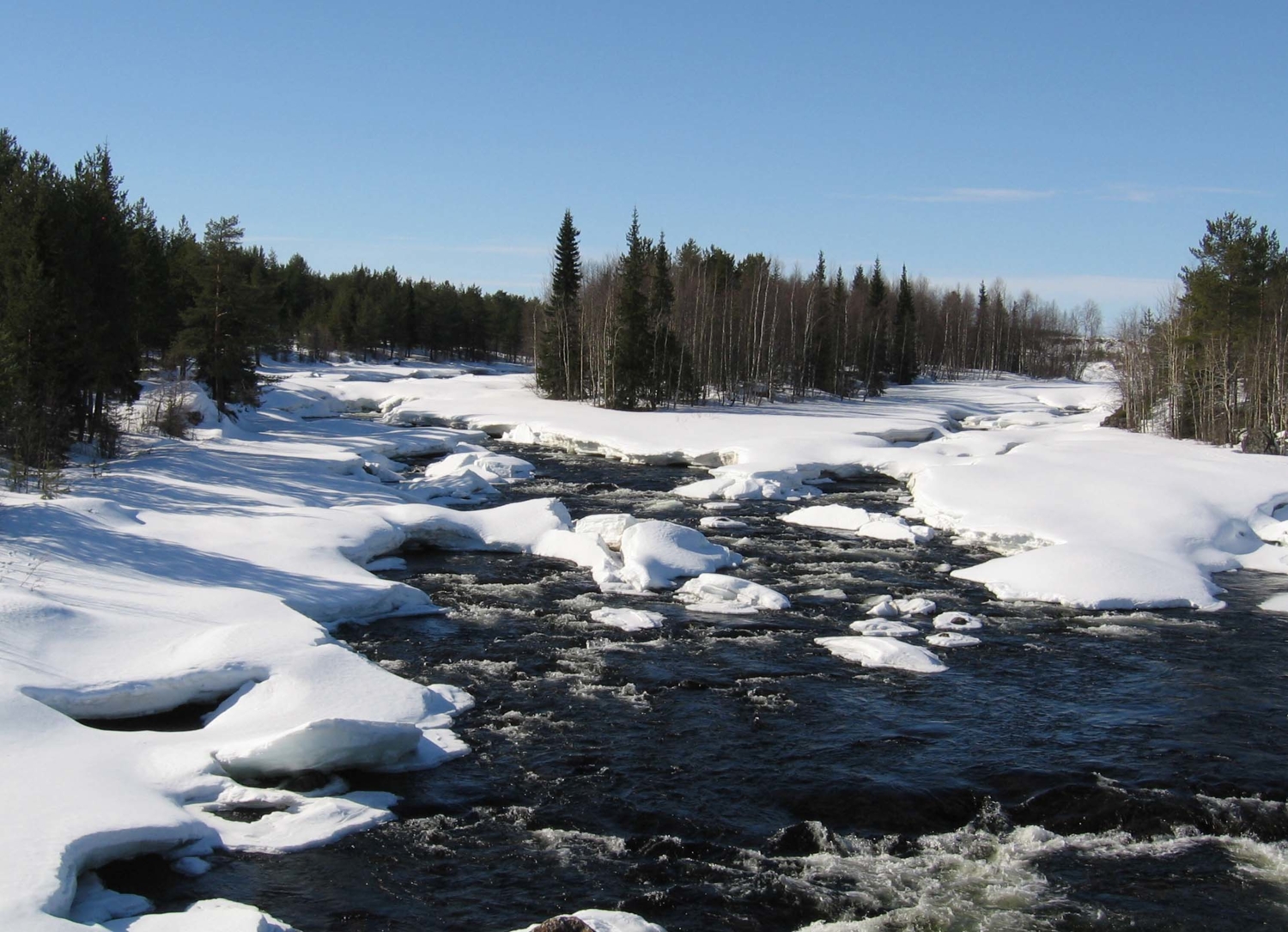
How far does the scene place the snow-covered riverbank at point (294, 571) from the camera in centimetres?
805

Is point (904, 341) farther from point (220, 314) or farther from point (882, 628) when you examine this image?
point (882, 628)

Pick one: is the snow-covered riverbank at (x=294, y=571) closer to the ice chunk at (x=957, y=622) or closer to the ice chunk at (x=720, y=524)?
the ice chunk at (x=957, y=622)

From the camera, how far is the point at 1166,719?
37.6 feet

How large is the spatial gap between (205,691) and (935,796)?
7951 millimetres

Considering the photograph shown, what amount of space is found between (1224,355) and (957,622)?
28682 mm

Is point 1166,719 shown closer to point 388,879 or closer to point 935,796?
point 935,796

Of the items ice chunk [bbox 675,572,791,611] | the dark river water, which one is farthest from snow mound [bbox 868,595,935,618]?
ice chunk [bbox 675,572,791,611]

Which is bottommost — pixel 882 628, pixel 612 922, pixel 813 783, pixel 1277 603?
pixel 813 783

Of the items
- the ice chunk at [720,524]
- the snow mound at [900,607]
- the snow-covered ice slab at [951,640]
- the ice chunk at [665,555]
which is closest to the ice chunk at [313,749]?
the ice chunk at [665,555]

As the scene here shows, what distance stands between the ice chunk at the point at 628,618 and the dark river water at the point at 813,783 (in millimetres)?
241

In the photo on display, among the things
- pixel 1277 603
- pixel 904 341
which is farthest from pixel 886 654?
pixel 904 341

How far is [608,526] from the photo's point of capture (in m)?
19.7

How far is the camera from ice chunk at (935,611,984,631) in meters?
15.0

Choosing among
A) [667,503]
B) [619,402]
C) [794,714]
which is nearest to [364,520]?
[667,503]
